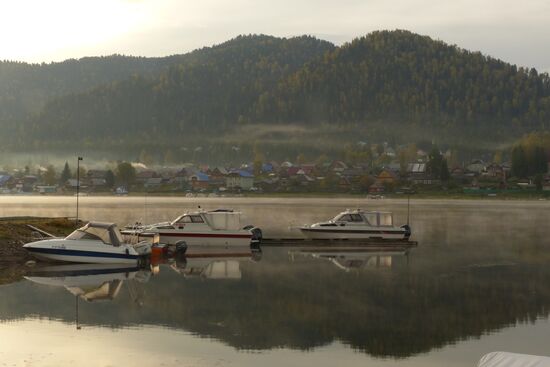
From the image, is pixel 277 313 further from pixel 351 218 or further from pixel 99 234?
pixel 351 218

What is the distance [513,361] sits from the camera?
1870cm

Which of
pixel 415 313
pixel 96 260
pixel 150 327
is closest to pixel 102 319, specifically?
pixel 150 327

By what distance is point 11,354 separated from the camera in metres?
25.3

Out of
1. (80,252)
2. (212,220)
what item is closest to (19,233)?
(80,252)

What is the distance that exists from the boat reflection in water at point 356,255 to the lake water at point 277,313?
0.52m

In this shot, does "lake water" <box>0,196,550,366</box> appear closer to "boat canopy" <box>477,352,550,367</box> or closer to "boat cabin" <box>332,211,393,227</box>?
"boat canopy" <box>477,352,550,367</box>

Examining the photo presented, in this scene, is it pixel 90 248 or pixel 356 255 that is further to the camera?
pixel 356 255

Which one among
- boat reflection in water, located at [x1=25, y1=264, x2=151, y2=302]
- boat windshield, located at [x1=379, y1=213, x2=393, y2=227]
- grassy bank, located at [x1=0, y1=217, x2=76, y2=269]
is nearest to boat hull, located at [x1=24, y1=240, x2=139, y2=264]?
boat reflection in water, located at [x1=25, y1=264, x2=151, y2=302]

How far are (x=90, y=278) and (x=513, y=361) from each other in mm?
28076

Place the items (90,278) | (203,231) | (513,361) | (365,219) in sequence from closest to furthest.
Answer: (513,361) < (90,278) < (203,231) < (365,219)

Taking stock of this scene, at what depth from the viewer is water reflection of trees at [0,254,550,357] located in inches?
1126

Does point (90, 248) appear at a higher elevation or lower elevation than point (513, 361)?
lower

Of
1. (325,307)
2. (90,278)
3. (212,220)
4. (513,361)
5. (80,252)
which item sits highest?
(513,361)

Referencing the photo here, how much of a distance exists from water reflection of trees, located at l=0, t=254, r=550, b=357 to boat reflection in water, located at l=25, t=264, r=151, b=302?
104cm
